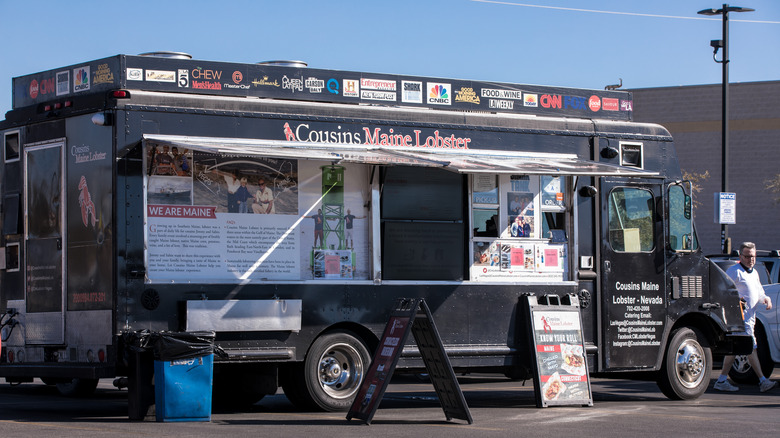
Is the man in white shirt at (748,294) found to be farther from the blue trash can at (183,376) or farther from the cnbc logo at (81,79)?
the cnbc logo at (81,79)

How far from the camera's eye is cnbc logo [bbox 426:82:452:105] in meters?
12.0

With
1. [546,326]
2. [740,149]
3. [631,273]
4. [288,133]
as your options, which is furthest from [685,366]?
[740,149]

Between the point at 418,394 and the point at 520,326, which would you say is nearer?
the point at 520,326

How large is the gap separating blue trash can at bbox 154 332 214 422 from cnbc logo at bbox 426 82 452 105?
3803mm

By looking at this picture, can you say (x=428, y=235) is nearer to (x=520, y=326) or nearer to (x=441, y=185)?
(x=441, y=185)

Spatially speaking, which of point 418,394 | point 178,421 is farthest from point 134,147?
point 418,394

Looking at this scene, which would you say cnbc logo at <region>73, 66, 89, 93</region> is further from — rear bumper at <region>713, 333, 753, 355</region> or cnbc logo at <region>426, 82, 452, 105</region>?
rear bumper at <region>713, 333, 753, 355</region>

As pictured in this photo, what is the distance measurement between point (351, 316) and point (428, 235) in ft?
4.18

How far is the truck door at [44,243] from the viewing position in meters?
10.8

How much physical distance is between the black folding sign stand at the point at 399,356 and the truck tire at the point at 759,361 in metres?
7.22

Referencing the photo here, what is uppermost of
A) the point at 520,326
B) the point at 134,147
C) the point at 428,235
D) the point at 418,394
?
the point at 134,147

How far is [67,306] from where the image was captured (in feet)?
35.0

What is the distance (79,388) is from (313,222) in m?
4.72

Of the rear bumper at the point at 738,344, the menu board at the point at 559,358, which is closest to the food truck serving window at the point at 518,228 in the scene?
the menu board at the point at 559,358
